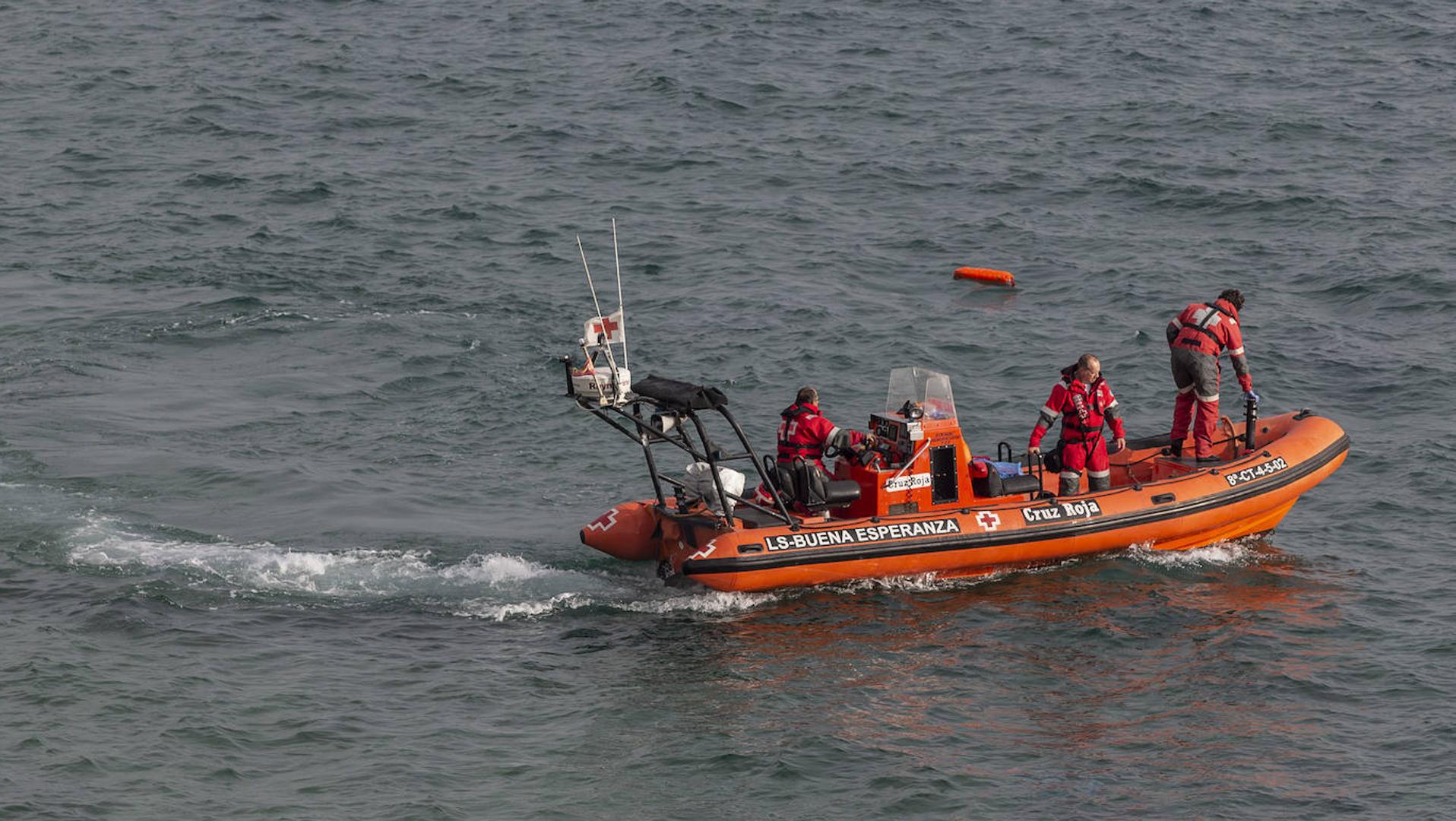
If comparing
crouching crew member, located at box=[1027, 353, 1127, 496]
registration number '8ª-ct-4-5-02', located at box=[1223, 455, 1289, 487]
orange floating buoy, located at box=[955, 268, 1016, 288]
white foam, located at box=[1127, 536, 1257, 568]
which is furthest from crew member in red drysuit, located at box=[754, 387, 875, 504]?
orange floating buoy, located at box=[955, 268, 1016, 288]

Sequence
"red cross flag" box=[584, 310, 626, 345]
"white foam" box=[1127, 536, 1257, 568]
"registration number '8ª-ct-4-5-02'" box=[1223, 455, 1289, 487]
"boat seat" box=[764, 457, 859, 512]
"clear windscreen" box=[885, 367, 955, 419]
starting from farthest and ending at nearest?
"registration number '8ª-ct-4-5-02'" box=[1223, 455, 1289, 487] < "white foam" box=[1127, 536, 1257, 568] < "clear windscreen" box=[885, 367, 955, 419] < "boat seat" box=[764, 457, 859, 512] < "red cross flag" box=[584, 310, 626, 345]

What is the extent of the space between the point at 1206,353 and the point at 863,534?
3.84 meters

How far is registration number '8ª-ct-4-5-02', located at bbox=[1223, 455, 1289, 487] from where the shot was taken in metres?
16.0

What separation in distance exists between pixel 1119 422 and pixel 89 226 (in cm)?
1621

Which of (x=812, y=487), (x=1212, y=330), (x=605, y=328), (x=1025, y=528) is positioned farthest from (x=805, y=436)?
(x=1212, y=330)

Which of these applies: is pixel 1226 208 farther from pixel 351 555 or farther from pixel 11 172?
pixel 11 172

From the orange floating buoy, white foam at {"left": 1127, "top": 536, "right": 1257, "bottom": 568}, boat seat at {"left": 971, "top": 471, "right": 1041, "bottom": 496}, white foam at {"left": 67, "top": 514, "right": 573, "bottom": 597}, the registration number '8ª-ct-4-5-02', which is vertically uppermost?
the orange floating buoy

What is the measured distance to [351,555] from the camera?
15141 millimetres

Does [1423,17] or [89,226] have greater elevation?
[1423,17]

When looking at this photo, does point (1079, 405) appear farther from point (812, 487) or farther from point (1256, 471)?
point (812, 487)

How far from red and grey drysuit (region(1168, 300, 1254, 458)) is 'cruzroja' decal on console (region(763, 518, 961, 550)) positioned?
9.61ft

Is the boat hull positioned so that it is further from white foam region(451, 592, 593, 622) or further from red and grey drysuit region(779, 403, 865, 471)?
white foam region(451, 592, 593, 622)

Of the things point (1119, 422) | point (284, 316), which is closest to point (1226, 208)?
point (1119, 422)

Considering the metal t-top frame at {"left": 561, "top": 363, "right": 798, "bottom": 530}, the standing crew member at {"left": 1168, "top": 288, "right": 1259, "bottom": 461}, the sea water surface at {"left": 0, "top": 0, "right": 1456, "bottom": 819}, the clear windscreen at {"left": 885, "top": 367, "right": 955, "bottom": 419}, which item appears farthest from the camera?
the standing crew member at {"left": 1168, "top": 288, "right": 1259, "bottom": 461}
